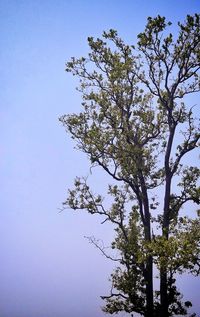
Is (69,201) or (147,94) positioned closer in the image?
(69,201)

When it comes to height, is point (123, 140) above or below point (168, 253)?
above

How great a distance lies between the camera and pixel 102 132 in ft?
59.0

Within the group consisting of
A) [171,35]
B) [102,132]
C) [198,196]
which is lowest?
[198,196]

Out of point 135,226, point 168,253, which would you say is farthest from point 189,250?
point 135,226

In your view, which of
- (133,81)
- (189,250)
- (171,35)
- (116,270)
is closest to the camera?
(189,250)

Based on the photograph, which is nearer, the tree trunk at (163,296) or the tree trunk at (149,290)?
the tree trunk at (163,296)

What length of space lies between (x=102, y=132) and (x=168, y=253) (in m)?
7.96

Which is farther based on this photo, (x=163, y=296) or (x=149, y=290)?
(x=149, y=290)

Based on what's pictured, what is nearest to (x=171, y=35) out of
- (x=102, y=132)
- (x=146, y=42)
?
(x=146, y=42)

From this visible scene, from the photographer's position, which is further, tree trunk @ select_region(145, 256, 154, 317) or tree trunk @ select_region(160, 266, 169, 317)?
tree trunk @ select_region(145, 256, 154, 317)

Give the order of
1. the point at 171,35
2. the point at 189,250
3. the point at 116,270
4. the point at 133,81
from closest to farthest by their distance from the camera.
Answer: the point at 189,250 → the point at 171,35 → the point at 116,270 → the point at 133,81

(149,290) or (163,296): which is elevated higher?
(149,290)

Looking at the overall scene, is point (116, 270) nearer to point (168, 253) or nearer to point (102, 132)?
point (168, 253)

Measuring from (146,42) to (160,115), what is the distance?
4.44 meters
